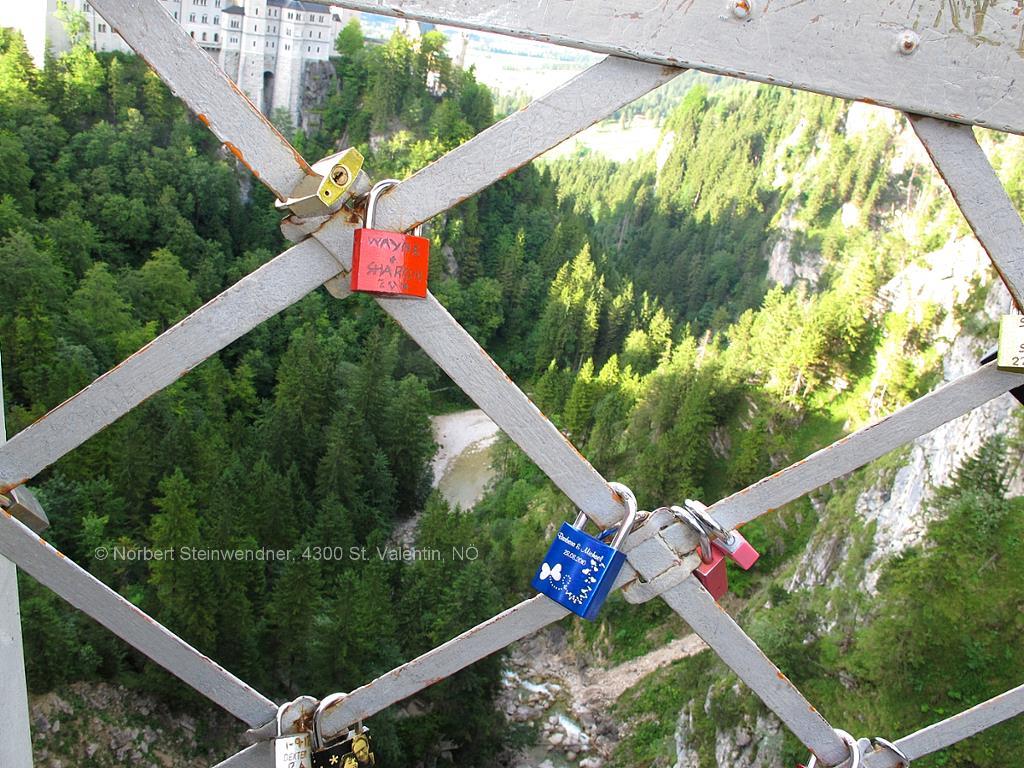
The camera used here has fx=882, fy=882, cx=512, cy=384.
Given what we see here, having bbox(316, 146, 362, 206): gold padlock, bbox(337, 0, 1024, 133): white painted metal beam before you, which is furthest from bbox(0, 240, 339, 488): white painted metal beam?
bbox(337, 0, 1024, 133): white painted metal beam

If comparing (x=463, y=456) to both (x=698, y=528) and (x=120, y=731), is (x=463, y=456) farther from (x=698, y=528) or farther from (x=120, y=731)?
(x=698, y=528)

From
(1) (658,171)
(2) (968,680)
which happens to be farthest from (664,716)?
(1) (658,171)

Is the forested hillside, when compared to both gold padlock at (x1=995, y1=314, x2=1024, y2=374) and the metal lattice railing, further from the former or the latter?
gold padlock at (x1=995, y1=314, x2=1024, y2=374)

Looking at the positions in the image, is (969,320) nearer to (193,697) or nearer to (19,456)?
(193,697)

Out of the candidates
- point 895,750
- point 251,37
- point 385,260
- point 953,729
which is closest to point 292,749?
point 385,260

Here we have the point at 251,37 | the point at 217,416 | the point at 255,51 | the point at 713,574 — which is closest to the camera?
the point at 713,574

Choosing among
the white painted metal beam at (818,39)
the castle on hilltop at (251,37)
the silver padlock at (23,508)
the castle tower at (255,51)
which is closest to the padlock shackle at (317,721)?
the silver padlock at (23,508)

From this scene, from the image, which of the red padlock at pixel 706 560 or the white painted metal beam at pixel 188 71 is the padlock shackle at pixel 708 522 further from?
the white painted metal beam at pixel 188 71
